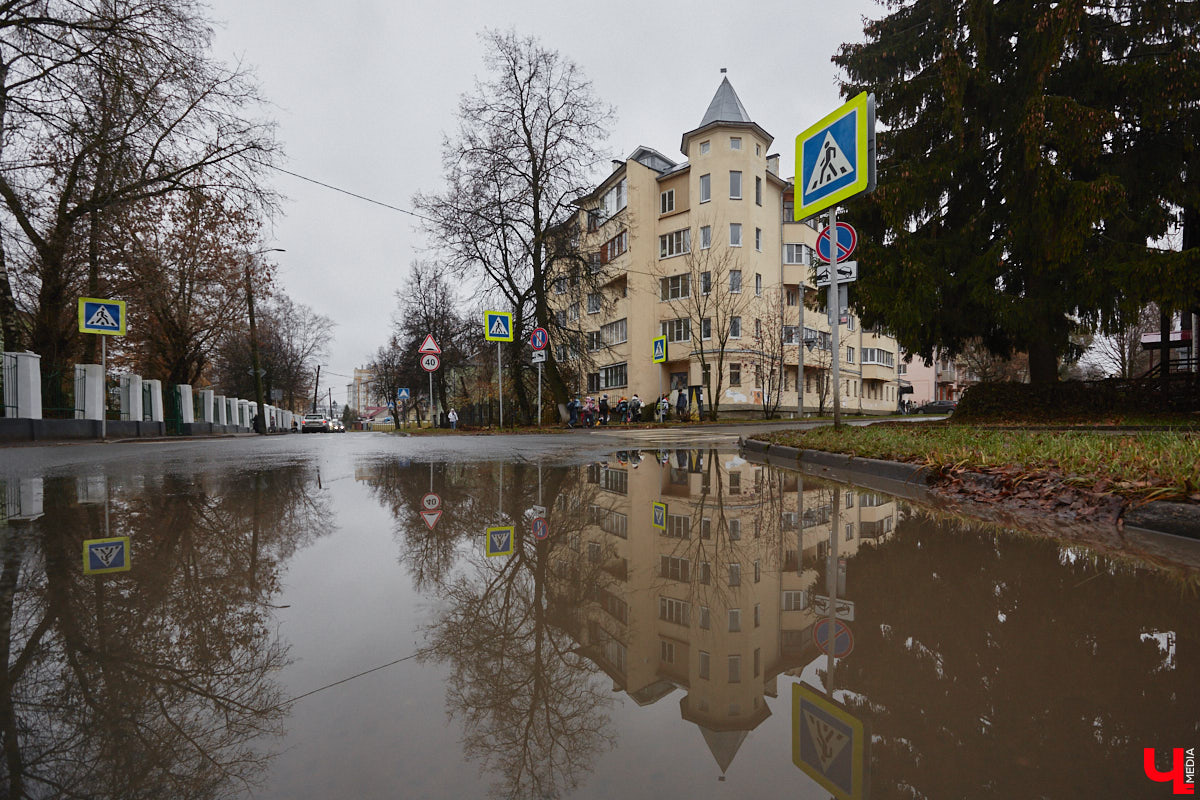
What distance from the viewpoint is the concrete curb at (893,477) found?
143 inches

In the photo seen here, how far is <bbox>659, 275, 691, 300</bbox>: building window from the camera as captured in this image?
128 ft

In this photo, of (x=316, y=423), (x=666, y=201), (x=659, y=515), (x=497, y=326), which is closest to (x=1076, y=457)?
(x=659, y=515)

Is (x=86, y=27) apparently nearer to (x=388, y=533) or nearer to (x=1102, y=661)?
(x=388, y=533)

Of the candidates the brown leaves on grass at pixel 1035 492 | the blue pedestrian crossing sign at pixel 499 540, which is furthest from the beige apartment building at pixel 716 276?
the blue pedestrian crossing sign at pixel 499 540

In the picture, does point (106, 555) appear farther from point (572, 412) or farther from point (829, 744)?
point (572, 412)

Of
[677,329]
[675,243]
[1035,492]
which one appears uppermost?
[675,243]

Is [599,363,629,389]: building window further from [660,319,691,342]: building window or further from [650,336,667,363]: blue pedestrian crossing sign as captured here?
[650,336,667,363]: blue pedestrian crossing sign

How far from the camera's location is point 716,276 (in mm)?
31984

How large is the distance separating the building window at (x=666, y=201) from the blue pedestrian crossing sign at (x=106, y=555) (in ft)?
130

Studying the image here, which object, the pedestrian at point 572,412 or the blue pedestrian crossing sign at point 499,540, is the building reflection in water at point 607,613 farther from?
the pedestrian at point 572,412

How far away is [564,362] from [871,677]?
28.6 meters

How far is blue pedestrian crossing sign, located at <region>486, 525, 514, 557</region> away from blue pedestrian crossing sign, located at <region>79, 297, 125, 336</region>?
17371 millimetres

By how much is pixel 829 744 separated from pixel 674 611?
944 mm

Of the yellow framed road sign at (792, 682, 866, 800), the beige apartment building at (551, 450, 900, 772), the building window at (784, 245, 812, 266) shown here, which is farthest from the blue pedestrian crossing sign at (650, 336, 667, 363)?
the yellow framed road sign at (792, 682, 866, 800)
